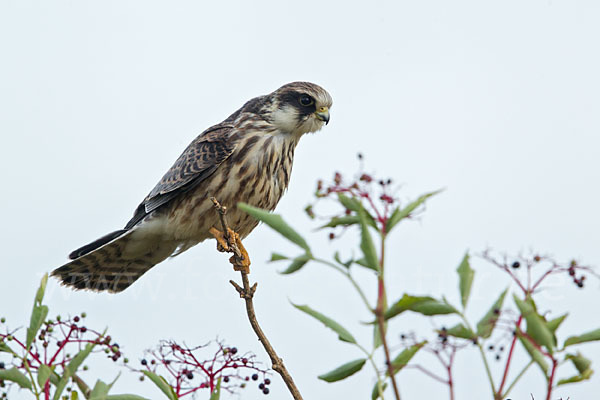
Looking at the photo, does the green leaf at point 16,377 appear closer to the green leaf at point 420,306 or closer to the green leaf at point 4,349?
the green leaf at point 4,349

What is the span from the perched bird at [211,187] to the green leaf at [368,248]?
334 centimetres

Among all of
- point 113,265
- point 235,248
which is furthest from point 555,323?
point 113,265

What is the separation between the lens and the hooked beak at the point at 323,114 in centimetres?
470

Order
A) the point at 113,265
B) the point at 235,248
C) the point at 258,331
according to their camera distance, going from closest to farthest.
A: 1. the point at 258,331
2. the point at 235,248
3. the point at 113,265

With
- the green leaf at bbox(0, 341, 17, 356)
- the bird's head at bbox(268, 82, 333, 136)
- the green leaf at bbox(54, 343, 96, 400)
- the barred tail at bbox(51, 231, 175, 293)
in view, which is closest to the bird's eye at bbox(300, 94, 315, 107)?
the bird's head at bbox(268, 82, 333, 136)

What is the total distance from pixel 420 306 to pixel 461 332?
0.26 feet

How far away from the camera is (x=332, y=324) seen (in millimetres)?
1303

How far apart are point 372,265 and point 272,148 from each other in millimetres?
3578

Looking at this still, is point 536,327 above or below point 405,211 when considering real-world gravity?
below

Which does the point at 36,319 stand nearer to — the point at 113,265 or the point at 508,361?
the point at 508,361

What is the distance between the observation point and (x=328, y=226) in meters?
1.23

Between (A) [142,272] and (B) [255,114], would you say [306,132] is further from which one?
(A) [142,272]

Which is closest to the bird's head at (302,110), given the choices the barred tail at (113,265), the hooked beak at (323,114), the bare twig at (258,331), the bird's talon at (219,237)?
the hooked beak at (323,114)

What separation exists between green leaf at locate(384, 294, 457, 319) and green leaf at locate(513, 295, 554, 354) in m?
0.11
